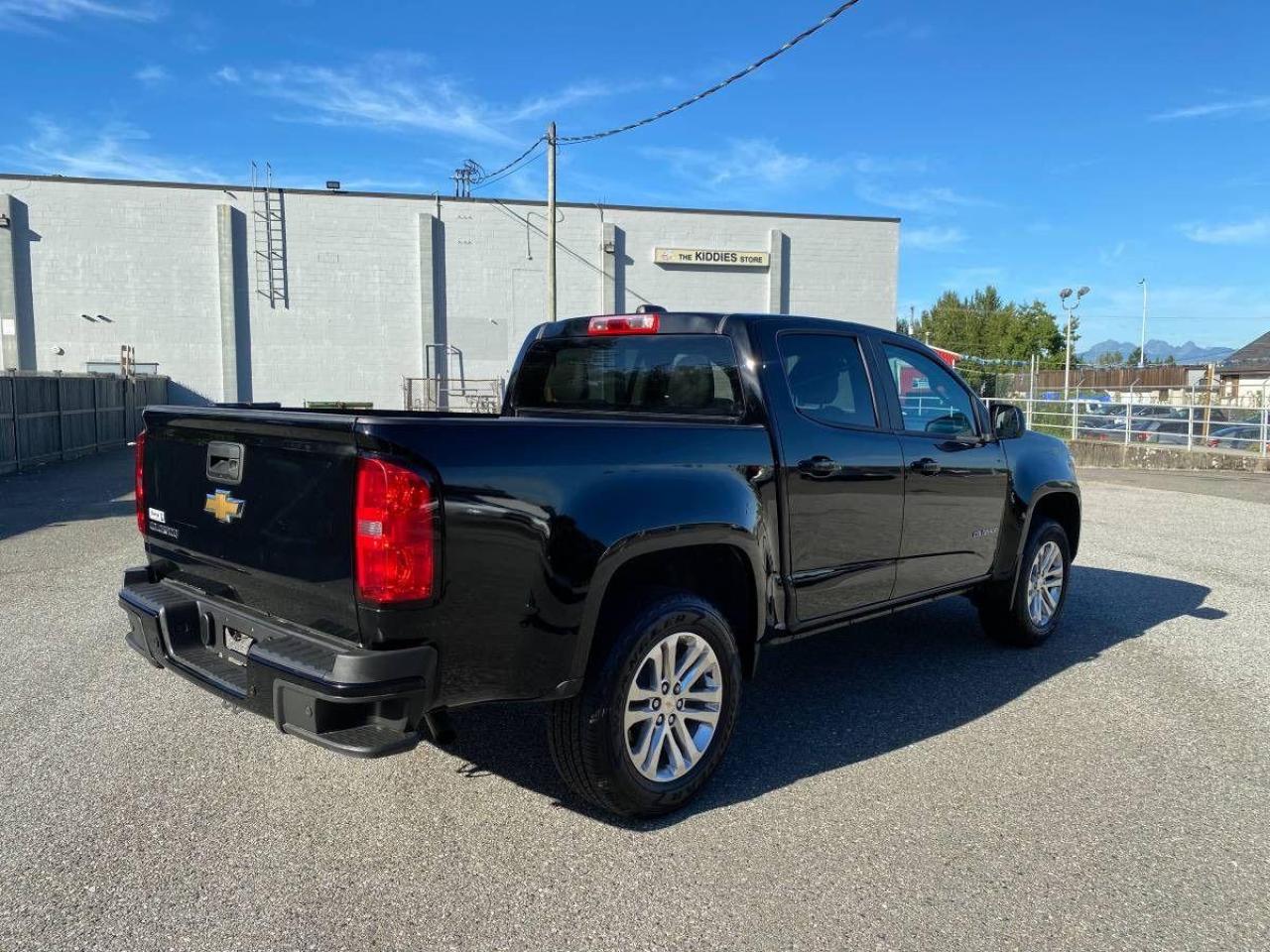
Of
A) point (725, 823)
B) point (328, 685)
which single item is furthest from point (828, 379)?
point (328, 685)

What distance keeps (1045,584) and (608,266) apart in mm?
29723

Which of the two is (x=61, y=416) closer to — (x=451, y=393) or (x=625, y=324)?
(x=451, y=393)

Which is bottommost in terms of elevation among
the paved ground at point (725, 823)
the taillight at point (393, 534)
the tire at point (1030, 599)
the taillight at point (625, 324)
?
the paved ground at point (725, 823)

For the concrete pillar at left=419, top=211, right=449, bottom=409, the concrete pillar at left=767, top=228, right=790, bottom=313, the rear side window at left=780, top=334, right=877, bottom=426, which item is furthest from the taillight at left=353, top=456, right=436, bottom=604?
the concrete pillar at left=767, top=228, right=790, bottom=313

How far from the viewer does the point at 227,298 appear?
1221 inches

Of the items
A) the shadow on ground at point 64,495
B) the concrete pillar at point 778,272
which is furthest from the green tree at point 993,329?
the shadow on ground at point 64,495

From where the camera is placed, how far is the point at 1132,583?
310 inches

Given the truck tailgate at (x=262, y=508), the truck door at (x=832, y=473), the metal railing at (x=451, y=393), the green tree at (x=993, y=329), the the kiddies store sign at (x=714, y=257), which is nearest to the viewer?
the truck tailgate at (x=262, y=508)

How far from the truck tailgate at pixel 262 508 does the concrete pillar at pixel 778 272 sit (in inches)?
1285

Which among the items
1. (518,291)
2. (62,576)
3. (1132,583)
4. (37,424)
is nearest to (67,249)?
(518,291)

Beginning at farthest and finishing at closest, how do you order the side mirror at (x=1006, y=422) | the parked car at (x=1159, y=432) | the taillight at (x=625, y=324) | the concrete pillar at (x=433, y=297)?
1. the concrete pillar at (x=433, y=297)
2. the parked car at (x=1159, y=432)
3. the side mirror at (x=1006, y=422)
4. the taillight at (x=625, y=324)

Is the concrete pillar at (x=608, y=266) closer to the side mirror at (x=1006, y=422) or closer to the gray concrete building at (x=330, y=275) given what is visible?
the gray concrete building at (x=330, y=275)

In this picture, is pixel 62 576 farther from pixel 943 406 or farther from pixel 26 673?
pixel 943 406

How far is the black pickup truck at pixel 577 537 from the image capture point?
280 centimetres
